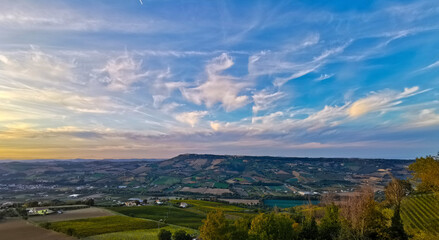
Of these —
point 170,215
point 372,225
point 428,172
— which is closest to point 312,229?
point 372,225

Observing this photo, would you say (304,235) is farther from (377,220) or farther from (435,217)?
(435,217)

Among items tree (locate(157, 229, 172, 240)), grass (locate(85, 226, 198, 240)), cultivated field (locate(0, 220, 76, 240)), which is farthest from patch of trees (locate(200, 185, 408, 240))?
cultivated field (locate(0, 220, 76, 240))

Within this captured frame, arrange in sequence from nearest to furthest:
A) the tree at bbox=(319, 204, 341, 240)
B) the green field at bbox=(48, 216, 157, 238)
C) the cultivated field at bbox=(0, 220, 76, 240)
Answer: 1. the tree at bbox=(319, 204, 341, 240)
2. the cultivated field at bbox=(0, 220, 76, 240)
3. the green field at bbox=(48, 216, 157, 238)

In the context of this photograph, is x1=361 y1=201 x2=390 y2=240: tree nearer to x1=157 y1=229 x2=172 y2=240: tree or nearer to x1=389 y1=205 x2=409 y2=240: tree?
x1=389 y1=205 x2=409 y2=240: tree

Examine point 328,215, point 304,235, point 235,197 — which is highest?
point 328,215

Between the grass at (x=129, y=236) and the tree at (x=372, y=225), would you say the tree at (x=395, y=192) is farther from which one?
the grass at (x=129, y=236)

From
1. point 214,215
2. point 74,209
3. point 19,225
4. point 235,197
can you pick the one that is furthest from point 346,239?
point 235,197
